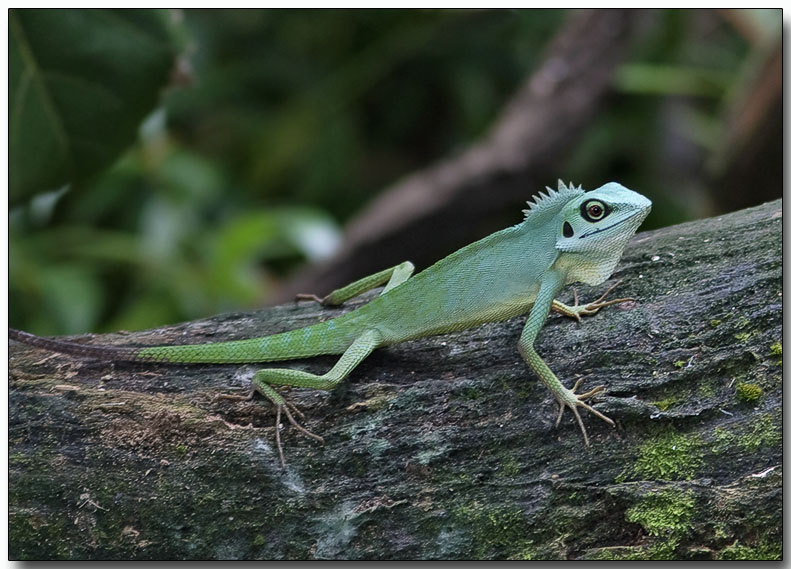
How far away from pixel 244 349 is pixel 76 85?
1.38 metres

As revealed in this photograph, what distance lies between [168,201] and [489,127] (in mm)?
2124

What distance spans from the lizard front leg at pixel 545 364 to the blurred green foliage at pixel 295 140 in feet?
6.81

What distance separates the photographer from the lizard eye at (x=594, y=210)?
94.5 inches

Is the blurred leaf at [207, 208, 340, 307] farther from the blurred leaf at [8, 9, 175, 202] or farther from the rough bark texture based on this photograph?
the rough bark texture

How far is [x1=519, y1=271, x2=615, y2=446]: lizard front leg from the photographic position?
7.71ft

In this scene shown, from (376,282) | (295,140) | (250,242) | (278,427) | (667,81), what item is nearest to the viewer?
(278,427)

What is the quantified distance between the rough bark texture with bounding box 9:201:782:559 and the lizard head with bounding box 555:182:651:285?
236mm

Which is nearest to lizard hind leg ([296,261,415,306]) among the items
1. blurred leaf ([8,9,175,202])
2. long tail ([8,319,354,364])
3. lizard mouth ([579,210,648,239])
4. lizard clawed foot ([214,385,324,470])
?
long tail ([8,319,354,364])

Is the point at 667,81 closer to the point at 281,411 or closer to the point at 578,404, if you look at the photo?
the point at 578,404

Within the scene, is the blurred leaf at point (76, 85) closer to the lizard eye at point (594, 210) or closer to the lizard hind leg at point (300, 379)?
the lizard hind leg at point (300, 379)

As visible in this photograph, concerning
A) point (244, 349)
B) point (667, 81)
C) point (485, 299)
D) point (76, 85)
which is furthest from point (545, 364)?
point (667, 81)

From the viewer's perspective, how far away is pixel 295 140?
5.14 metres

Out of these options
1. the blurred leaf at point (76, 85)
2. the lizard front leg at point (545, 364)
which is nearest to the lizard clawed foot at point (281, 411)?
the lizard front leg at point (545, 364)

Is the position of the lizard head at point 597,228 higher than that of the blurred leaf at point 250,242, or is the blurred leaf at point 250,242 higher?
the blurred leaf at point 250,242
